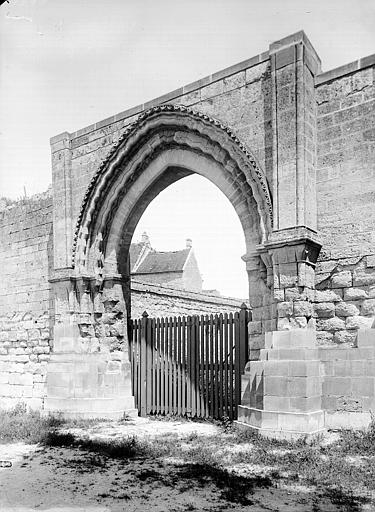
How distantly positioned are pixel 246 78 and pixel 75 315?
517 centimetres

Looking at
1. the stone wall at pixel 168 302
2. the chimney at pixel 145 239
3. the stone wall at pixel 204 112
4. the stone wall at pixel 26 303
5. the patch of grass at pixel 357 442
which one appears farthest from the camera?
the chimney at pixel 145 239

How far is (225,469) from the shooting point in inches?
230

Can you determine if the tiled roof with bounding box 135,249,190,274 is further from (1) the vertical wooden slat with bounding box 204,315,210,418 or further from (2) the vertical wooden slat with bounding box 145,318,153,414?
(1) the vertical wooden slat with bounding box 204,315,210,418

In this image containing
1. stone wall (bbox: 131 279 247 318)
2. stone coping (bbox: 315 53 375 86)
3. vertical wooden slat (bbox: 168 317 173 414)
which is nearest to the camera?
stone coping (bbox: 315 53 375 86)

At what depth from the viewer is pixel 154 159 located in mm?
9906

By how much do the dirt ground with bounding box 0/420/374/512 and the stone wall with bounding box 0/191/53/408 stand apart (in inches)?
181

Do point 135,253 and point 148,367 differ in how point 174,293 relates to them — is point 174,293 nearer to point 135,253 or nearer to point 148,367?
point 148,367

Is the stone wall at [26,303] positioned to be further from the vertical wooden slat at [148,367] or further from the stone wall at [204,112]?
the stone wall at [204,112]

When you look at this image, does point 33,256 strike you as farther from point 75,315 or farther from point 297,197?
point 297,197

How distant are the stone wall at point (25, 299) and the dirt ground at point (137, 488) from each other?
461 cm

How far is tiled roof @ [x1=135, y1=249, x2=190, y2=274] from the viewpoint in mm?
35281

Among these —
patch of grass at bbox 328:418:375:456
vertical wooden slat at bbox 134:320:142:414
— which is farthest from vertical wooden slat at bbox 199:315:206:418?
patch of grass at bbox 328:418:375:456

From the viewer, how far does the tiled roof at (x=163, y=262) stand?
35.3 meters

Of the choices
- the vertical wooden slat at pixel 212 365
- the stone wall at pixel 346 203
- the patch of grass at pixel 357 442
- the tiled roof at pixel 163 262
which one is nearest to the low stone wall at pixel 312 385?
the patch of grass at pixel 357 442
